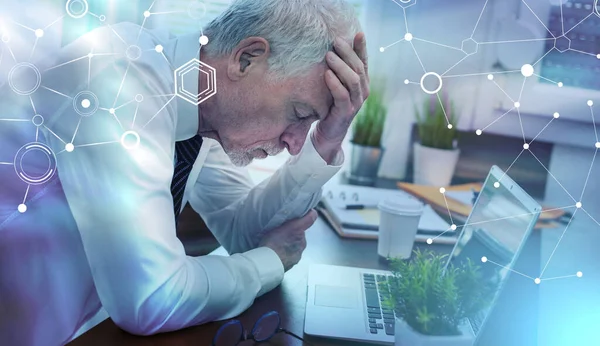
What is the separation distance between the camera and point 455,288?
0.86 metres

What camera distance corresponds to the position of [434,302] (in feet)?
2.84

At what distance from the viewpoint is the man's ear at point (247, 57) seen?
0.92 meters

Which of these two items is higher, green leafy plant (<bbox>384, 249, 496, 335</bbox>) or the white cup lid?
the white cup lid

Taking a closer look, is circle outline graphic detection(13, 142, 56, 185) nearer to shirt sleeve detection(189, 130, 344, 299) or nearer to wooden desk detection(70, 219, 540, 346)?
wooden desk detection(70, 219, 540, 346)

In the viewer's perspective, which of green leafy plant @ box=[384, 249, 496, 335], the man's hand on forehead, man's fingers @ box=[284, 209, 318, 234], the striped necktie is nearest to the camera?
green leafy plant @ box=[384, 249, 496, 335]

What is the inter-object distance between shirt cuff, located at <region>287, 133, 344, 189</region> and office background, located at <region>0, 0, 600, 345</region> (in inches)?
6.1

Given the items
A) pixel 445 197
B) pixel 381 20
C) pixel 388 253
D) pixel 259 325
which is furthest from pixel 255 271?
pixel 381 20

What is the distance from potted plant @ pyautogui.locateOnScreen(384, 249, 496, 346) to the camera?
0.86 m

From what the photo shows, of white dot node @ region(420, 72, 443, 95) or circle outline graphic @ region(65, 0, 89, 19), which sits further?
white dot node @ region(420, 72, 443, 95)

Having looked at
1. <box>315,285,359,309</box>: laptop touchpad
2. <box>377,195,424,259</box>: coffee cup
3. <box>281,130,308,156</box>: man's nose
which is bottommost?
<box>315,285,359,309</box>: laptop touchpad

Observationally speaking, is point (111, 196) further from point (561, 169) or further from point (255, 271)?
point (561, 169)

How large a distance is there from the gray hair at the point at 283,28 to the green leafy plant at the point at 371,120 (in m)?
0.14
